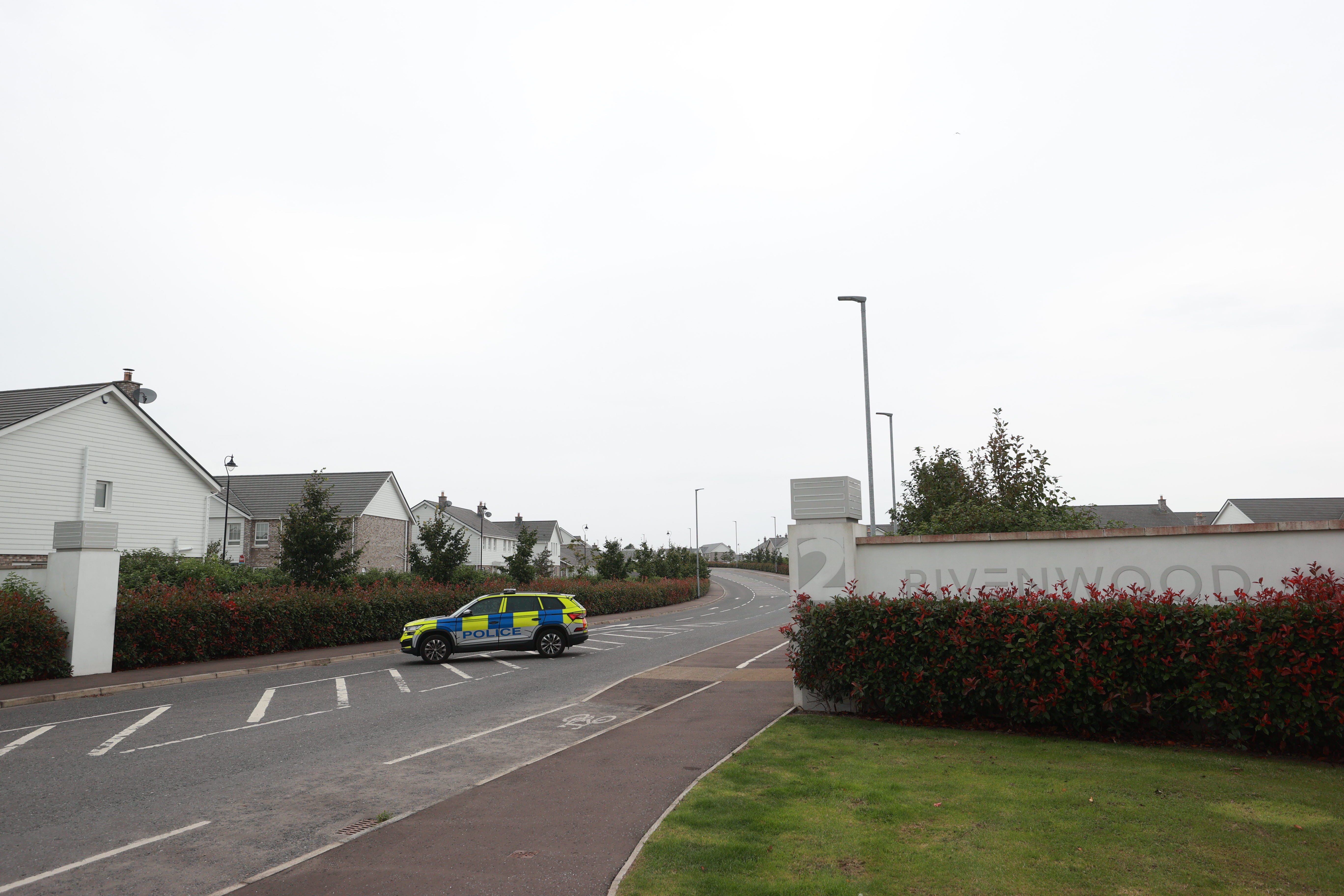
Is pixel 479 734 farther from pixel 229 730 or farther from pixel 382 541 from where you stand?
pixel 382 541

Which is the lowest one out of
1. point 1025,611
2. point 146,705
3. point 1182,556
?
point 146,705

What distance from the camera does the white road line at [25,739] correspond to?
10539 mm

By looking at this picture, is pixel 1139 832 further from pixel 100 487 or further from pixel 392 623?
pixel 100 487

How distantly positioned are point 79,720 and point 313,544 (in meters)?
14.7

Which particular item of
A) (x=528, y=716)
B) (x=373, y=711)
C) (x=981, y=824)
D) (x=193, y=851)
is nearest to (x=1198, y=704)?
(x=981, y=824)

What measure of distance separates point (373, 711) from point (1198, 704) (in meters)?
11.9

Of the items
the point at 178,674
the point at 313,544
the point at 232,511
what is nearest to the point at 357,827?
the point at 178,674

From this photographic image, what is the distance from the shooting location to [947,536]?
452 inches

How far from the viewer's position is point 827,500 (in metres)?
12.5

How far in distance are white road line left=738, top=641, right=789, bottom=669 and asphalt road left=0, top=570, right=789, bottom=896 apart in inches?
117

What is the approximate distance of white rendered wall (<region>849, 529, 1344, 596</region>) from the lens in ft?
31.7

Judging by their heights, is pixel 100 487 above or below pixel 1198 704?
above

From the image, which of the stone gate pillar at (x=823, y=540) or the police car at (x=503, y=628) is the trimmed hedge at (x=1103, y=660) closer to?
the stone gate pillar at (x=823, y=540)

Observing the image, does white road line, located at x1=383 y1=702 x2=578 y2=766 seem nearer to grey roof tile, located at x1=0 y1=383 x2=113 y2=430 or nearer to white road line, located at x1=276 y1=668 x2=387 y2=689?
white road line, located at x1=276 y1=668 x2=387 y2=689
